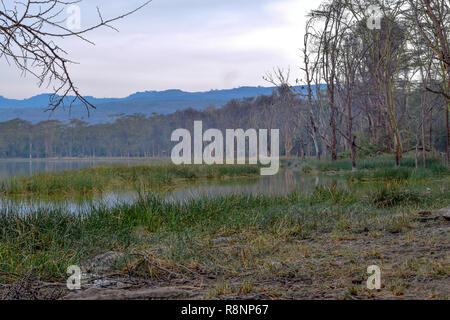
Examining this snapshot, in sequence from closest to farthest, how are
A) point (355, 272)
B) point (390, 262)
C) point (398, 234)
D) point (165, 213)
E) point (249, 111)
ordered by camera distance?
point (355, 272) → point (390, 262) → point (398, 234) → point (165, 213) → point (249, 111)

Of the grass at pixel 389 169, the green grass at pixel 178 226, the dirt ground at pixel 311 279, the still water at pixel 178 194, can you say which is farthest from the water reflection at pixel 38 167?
the dirt ground at pixel 311 279

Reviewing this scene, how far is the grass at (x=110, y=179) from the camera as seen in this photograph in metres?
14.2

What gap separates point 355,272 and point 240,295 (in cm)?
98

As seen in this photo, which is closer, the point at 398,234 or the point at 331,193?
the point at 398,234

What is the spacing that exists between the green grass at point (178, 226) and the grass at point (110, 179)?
395 cm

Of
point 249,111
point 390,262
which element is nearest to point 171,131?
point 249,111

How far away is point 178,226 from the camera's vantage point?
6031 millimetres

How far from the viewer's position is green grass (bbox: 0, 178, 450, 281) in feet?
13.3

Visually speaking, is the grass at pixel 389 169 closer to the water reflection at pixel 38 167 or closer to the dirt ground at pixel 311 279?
the dirt ground at pixel 311 279

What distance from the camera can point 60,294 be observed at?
9.43 ft

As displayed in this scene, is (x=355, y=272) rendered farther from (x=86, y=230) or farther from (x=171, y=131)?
(x=171, y=131)

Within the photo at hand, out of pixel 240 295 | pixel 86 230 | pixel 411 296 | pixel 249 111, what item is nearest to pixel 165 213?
pixel 86 230
